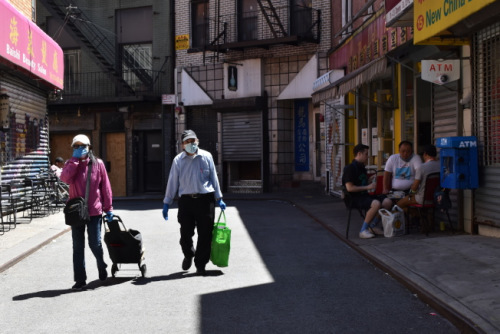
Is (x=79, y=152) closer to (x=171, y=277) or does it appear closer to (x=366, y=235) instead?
(x=171, y=277)

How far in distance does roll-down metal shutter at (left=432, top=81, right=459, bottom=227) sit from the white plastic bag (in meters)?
1.15

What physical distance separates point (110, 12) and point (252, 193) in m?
9.66

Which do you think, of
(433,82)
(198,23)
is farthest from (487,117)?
(198,23)

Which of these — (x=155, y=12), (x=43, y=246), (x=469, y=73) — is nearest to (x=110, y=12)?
(x=155, y=12)

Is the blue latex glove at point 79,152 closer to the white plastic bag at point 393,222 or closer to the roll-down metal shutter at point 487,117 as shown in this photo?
the white plastic bag at point 393,222

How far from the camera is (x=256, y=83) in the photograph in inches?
952

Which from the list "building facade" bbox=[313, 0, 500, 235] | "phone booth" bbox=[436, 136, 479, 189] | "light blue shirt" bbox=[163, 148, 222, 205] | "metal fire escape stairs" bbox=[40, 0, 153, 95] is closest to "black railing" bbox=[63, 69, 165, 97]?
"metal fire escape stairs" bbox=[40, 0, 153, 95]

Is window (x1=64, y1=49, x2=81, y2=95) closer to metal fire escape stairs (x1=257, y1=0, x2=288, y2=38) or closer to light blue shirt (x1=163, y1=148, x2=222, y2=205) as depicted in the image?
metal fire escape stairs (x1=257, y1=0, x2=288, y2=38)

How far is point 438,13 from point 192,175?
4554mm

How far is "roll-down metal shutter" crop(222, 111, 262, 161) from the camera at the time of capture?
79.9 feet

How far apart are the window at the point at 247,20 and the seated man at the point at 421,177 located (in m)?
14.0

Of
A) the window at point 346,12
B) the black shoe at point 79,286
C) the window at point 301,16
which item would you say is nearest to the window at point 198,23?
the window at point 301,16

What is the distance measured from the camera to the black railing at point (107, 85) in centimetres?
2628

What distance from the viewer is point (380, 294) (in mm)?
6824
